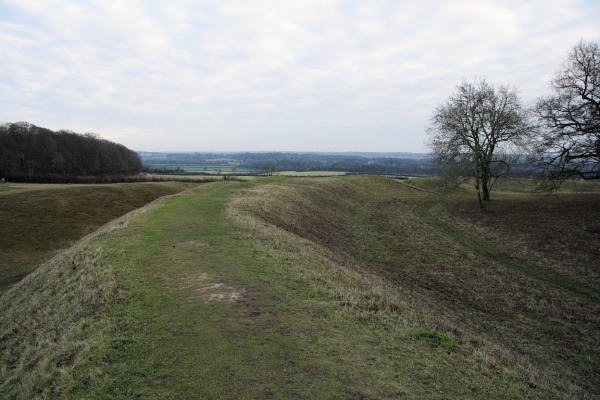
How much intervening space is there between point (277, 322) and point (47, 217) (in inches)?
1390

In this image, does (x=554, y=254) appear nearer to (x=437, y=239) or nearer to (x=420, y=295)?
(x=437, y=239)

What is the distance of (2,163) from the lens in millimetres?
58438

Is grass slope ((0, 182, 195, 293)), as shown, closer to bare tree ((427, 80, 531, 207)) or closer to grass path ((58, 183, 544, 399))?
grass path ((58, 183, 544, 399))

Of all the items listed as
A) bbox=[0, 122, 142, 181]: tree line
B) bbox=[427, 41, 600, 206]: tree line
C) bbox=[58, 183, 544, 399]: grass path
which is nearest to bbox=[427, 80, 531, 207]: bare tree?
bbox=[427, 41, 600, 206]: tree line

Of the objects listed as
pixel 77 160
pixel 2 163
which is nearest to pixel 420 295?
pixel 2 163

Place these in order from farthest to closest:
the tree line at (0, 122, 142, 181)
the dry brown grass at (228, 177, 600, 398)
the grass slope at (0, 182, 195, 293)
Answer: the tree line at (0, 122, 142, 181), the grass slope at (0, 182, 195, 293), the dry brown grass at (228, 177, 600, 398)

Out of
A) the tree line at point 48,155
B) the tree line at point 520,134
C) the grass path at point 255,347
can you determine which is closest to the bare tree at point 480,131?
the tree line at point 520,134

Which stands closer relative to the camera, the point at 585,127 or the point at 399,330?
the point at 399,330

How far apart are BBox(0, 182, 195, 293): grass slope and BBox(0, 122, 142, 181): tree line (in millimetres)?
25212

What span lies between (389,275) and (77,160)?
81111 millimetres

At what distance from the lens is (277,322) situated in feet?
23.4

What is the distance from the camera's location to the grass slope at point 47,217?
82.2 ft

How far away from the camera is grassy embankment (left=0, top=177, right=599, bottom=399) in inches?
207

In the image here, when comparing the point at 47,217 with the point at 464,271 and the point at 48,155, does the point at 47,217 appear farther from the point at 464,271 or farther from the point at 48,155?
the point at 48,155
